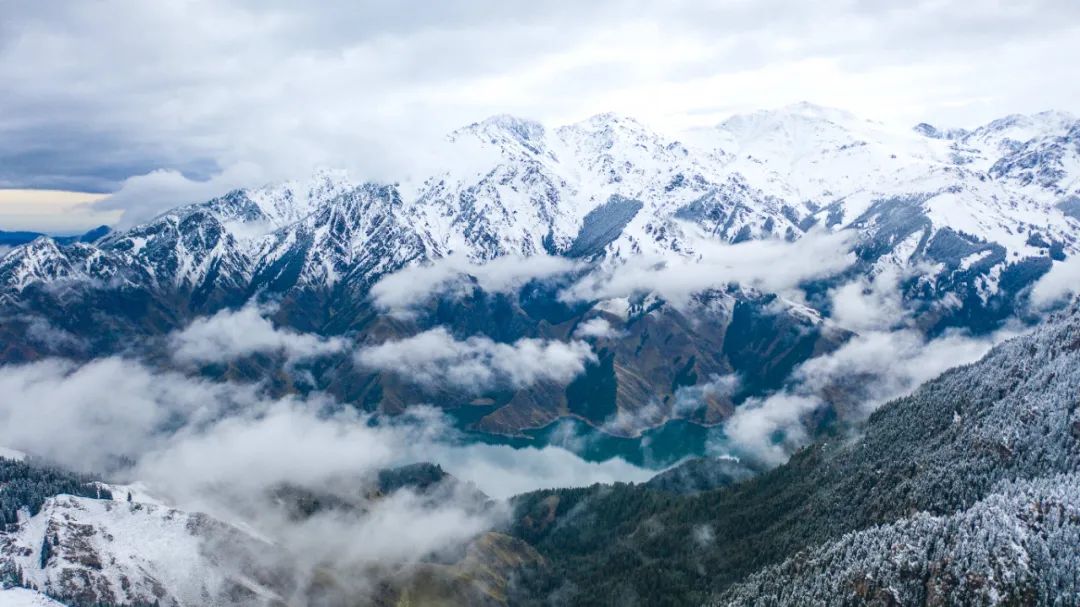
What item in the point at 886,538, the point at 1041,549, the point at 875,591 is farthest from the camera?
the point at 886,538

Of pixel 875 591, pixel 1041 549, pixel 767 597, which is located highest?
pixel 1041 549

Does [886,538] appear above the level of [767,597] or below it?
above

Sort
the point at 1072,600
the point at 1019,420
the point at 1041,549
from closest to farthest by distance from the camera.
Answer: the point at 1072,600 < the point at 1041,549 < the point at 1019,420

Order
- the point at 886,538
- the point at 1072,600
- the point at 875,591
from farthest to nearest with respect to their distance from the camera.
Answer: the point at 886,538
the point at 875,591
the point at 1072,600

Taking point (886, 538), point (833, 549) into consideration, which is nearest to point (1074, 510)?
point (886, 538)

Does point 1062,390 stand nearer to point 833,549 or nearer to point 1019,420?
point 1019,420

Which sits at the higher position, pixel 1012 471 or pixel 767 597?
pixel 1012 471

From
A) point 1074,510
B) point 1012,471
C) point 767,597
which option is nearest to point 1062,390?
point 1012,471

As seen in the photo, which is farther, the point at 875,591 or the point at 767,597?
the point at 767,597

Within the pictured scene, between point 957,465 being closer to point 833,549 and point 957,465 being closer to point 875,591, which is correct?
point 833,549
